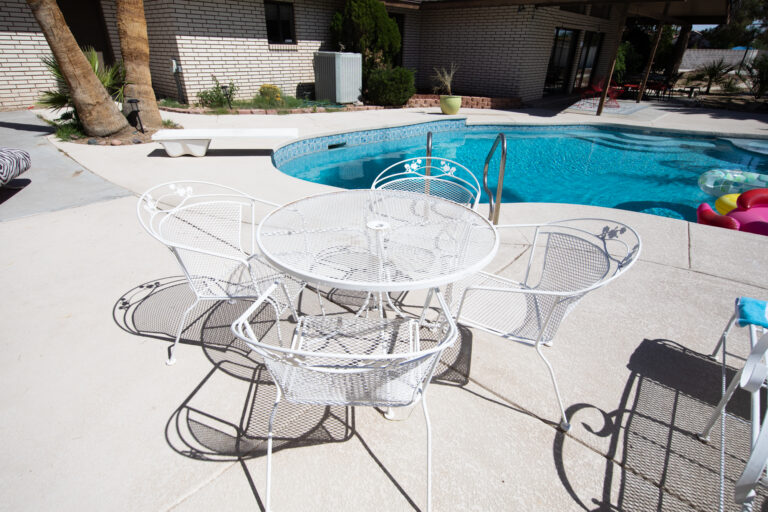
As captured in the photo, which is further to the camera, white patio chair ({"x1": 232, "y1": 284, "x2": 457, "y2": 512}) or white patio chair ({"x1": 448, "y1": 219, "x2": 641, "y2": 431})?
white patio chair ({"x1": 448, "y1": 219, "x2": 641, "y2": 431})

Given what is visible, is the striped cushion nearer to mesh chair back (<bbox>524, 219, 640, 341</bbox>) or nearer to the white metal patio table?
the white metal patio table

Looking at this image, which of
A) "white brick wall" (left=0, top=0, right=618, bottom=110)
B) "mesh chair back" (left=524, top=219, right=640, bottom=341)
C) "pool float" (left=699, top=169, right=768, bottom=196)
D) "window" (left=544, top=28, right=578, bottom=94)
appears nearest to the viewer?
"mesh chair back" (left=524, top=219, right=640, bottom=341)

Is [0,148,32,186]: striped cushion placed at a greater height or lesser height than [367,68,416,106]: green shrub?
lesser

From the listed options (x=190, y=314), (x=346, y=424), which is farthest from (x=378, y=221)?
(x=190, y=314)

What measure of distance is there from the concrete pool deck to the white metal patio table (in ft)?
1.96

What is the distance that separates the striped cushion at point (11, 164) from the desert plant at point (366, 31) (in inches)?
318

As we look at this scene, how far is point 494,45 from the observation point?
11406 mm

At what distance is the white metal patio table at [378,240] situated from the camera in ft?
5.58

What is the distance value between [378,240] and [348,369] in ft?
3.22

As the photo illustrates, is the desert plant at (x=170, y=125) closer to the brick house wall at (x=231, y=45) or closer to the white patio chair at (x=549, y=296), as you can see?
the brick house wall at (x=231, y=45)

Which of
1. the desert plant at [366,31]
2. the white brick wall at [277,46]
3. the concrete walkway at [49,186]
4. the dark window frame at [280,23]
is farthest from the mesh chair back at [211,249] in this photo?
the dark window frame at [280,23]

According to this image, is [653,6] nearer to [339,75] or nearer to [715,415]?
[339,75]

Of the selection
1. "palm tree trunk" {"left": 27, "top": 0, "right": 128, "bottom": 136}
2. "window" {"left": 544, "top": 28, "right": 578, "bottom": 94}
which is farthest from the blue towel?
"window" {"left": 544, "top": 28, "right": 578, "bottom": 94}

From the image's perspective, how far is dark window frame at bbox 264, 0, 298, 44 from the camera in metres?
9.73
